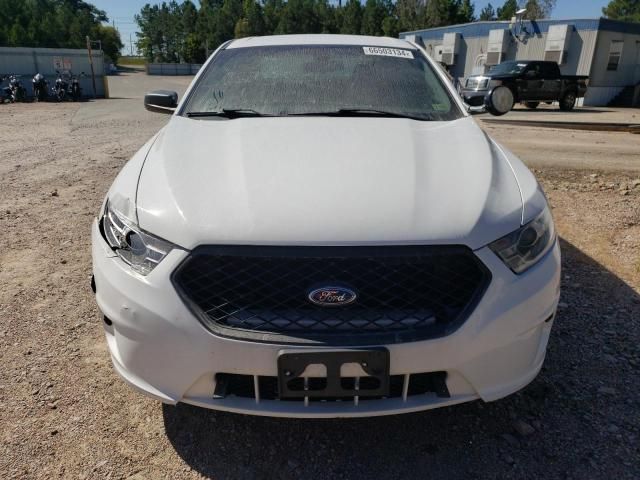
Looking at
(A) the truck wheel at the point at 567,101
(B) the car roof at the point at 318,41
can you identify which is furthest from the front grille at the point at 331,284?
(A) the truck wheel at the point at 567,101

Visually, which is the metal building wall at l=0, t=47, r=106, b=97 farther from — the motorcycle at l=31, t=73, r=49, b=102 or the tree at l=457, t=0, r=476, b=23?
the tree at l=457, t=0, r=476, b=23

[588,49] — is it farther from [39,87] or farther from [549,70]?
[39,87]

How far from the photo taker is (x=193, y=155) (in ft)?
6.91

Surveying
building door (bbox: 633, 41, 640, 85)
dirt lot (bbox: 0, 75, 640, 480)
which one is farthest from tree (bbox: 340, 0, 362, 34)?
dirt lot (bbox: 0, 75, 640, 480)

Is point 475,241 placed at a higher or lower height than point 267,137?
lower

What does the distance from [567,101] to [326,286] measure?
19.9m

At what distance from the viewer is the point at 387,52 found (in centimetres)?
321

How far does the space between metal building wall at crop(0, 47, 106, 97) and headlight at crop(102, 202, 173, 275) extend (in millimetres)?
21953

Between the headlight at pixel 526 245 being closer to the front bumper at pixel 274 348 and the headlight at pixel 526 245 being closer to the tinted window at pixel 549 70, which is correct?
the front bumper at pixel 274 348

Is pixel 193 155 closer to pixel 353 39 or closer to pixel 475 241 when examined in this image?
pixel 475 241

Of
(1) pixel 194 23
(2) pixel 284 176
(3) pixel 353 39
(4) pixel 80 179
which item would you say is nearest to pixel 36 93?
(4) pixel 80 179

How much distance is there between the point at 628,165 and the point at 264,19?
226ft

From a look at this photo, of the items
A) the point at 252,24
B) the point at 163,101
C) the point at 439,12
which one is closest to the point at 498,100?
the point at 163,101

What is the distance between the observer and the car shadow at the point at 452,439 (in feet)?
6.10
